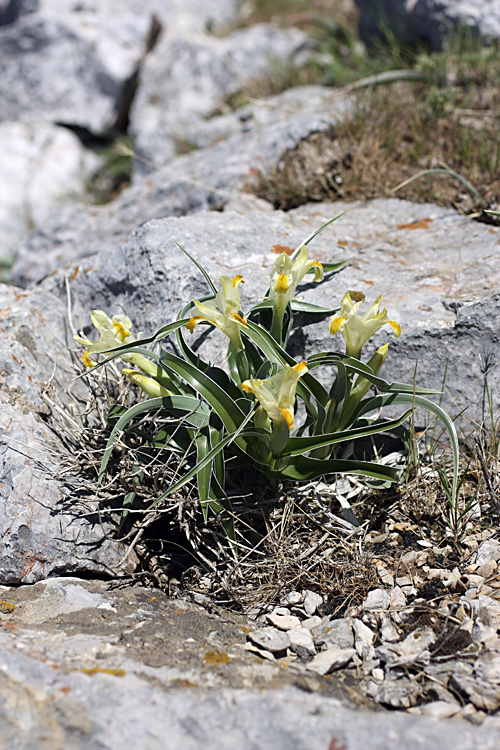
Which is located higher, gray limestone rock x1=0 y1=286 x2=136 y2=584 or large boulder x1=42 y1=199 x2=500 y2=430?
large boulder x1=42 y1=199 x2=500 y2=430

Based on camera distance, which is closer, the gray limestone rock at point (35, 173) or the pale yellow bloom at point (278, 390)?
the pale yellow bloom at point (278, 390)

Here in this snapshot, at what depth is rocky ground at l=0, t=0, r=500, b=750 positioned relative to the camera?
4.16 ft

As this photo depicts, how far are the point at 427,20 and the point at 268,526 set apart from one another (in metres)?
4.27

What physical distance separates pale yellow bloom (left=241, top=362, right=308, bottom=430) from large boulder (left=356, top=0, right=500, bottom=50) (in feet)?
11.7

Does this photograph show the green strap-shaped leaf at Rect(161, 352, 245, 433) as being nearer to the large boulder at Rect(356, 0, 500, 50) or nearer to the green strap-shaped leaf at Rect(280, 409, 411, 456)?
the green strap-shaped leaf at Rect(280, 409, 411, 456)

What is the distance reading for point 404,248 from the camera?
274cm

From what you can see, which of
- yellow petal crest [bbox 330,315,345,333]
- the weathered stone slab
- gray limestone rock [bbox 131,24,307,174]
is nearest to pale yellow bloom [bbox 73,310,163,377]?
yellow petal crest [bbox 330,315,345,333]

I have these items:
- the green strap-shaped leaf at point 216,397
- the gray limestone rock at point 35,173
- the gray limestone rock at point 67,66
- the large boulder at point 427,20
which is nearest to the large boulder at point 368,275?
the green strap-shaped leaf at point 216,397

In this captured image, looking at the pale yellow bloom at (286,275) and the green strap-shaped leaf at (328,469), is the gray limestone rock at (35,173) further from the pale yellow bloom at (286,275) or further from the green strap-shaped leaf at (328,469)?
the green strap-shaped leaf at (328,469)

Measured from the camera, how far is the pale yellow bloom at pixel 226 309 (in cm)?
187

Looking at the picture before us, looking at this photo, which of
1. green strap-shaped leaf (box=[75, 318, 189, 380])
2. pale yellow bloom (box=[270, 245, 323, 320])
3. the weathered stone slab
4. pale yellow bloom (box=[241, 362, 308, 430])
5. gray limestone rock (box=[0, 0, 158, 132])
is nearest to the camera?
the weathered stone slab

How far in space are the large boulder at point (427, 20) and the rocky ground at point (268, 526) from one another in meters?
0.06

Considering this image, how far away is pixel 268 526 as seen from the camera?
1982 millimetres

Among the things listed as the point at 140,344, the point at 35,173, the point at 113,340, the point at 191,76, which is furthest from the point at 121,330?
the point at 191,76
